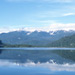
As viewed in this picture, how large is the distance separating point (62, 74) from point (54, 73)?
1486 mm

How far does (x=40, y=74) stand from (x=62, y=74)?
3.34m

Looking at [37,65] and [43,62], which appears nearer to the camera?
[37,65]

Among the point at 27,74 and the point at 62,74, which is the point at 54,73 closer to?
the point at 62,74

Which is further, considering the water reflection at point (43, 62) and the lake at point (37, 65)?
the water reflection at point (43, 62)

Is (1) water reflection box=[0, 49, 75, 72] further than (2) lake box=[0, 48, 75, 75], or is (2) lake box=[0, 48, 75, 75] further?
(1) water reflection box=[0, 49, 75, 72]

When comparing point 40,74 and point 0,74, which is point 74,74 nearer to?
point 40,74

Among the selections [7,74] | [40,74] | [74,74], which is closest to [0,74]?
[7,74]

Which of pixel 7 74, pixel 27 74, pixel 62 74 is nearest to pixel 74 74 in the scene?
pixel 62 74

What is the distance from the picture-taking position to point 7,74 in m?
30.5

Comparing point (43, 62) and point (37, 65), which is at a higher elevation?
point (37, 65)

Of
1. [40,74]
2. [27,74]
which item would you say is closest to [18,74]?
[27,74]

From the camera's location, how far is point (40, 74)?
30.3 m

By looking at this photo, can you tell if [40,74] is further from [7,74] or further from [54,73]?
[7,74]

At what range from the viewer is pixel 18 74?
30500mm
